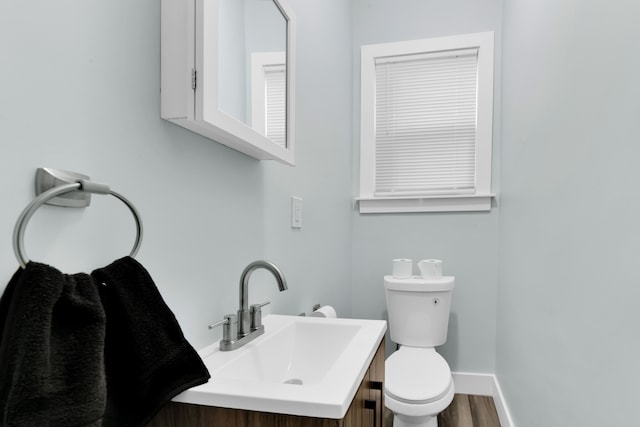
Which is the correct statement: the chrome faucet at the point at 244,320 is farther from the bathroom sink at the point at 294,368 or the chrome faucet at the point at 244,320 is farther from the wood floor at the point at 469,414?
the wood floor at the point at 469,414

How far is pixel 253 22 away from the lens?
115 centimetres

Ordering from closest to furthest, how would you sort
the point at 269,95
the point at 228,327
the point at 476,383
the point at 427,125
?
the point at 228,327 → the point at 269,95 → the point at 476,383 → the point at 427,125

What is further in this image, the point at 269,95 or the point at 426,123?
the point at 426,123

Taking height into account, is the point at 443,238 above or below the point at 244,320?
above

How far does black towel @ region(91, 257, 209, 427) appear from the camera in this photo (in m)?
0.62

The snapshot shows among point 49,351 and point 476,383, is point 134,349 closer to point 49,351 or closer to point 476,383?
point 49,351

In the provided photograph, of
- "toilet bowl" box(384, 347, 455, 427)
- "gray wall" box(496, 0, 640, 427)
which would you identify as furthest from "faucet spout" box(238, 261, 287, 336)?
"toilet bowl" box(384, 347, 455, 427)

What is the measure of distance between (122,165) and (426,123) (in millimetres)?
2187

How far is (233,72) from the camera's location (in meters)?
1.01

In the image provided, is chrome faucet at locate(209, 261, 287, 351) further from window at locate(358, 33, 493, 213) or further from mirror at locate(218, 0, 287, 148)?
window at locate(358, 33, 493, 213)

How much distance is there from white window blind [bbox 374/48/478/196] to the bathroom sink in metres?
1.55

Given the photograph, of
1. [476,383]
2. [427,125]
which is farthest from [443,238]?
[476,383]

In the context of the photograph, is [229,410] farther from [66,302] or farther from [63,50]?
[63,50]

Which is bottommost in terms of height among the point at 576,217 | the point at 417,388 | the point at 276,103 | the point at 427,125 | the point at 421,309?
the point at 417,388
